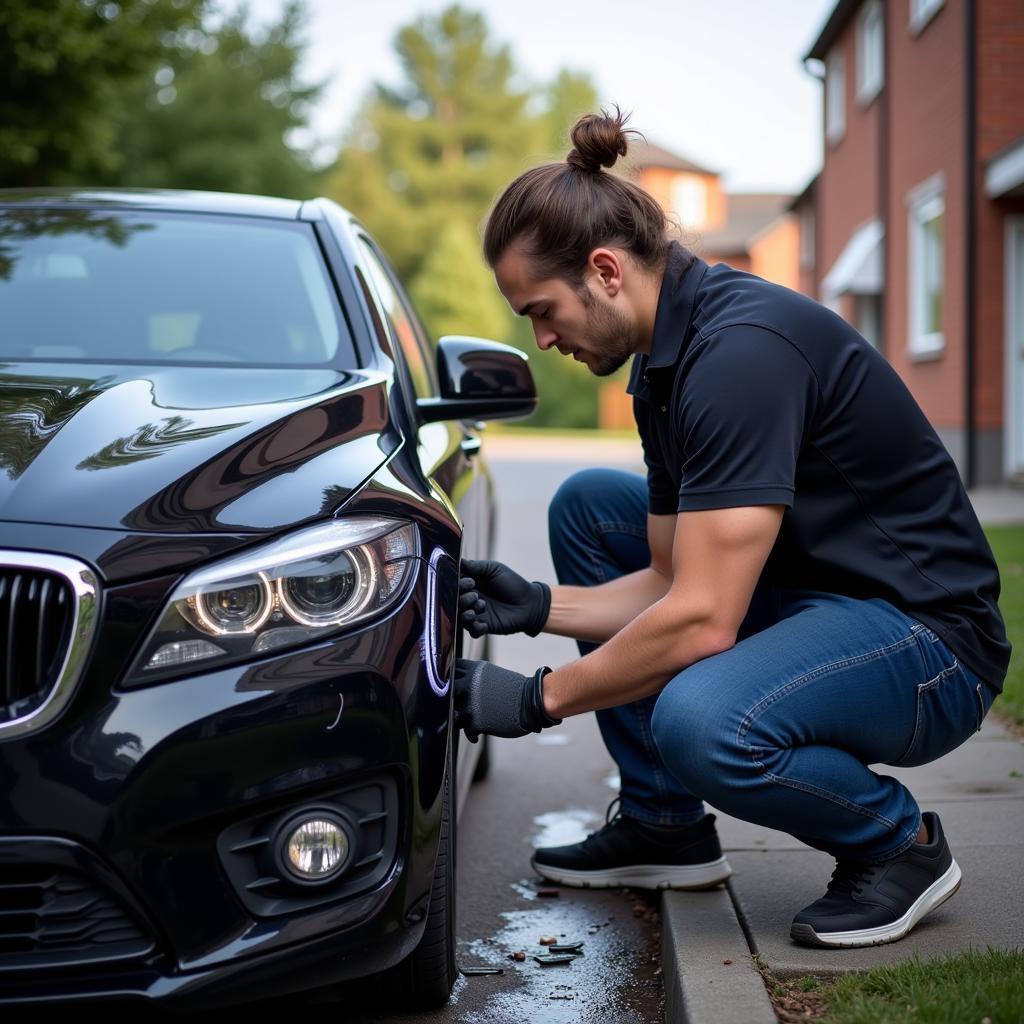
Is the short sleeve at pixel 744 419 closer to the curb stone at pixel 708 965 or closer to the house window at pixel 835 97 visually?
the curb stone at pixel 708 965

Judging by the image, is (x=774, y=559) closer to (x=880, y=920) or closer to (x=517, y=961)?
(x=880, y=920)

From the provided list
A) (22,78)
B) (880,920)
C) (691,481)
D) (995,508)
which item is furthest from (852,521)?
(22,78)

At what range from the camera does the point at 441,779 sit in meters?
2.15

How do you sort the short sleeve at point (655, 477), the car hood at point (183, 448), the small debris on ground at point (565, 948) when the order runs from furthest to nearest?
the short sleeve at point (655, 477) → the small debris on ground at point (565, 948) → the car hood at point (183, 448)

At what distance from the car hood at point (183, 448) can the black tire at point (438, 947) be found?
1.73 feet

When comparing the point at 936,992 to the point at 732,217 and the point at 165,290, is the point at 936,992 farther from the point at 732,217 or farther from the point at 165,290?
the point at 732,217

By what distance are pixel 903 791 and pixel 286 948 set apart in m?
1.26

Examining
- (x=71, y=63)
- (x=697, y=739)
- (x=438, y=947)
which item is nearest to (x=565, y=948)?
(x=438, y=947)

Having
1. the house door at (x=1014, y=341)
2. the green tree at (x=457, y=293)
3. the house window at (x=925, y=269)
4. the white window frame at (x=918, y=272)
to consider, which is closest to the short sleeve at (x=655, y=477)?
the house door at (x=1014, y=341)

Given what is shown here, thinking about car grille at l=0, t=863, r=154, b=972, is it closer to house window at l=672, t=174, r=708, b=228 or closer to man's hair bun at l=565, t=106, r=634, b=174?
man's hair bun at l=565, t=106, r=634, b=174

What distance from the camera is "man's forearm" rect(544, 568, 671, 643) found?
313cm

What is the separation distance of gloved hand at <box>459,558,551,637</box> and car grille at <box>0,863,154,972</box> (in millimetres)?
1153

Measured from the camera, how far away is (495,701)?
2.58m

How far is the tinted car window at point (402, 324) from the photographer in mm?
3408
